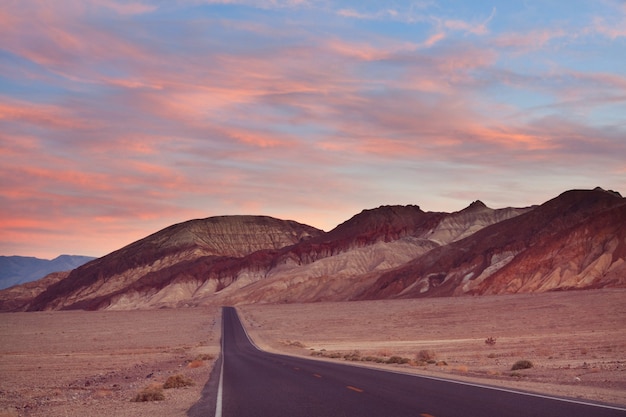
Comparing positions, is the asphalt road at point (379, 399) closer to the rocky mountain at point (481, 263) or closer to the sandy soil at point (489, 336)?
the sandy soil at point (489, 336)

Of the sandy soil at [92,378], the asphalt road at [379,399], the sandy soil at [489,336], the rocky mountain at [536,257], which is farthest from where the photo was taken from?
the rocky mountain at [536,257]

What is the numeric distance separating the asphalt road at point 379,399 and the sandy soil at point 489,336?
1.88 metres

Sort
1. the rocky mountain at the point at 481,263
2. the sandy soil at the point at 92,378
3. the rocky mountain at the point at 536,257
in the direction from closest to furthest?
the sandy soil at the point at 92,378, the rocky mountain at the point at 536,257, the rocky mountain at the point at 481,263

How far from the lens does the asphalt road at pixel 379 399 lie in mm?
12984

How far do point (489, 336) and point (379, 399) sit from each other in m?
43.7

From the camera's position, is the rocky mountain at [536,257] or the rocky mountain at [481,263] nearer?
the rocky mountain at [536,257]

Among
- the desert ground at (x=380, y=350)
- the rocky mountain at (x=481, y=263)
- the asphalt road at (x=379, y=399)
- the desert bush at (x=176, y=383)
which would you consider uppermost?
the rocky mountain at (x=481, y=263)

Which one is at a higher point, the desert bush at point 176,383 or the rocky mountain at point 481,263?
the rocky mountain at point 481,263

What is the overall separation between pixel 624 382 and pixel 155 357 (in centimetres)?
3287

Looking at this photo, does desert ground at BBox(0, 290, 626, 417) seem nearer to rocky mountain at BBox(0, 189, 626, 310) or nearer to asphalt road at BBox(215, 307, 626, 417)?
asphalt road at BBox(215, 307, 626, 417)

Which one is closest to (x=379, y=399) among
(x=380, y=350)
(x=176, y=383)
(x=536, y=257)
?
(x=176, y=383)

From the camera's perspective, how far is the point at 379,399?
15.1 metres

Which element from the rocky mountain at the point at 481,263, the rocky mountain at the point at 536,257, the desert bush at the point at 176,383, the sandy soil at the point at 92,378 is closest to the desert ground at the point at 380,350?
the sandy soil at the point at 92,378

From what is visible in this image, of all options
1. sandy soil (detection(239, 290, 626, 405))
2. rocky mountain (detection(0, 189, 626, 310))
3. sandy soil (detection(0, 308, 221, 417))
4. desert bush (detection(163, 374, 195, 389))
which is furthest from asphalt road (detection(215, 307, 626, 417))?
rocky mountain (detection(0, 189, 626, 310))
